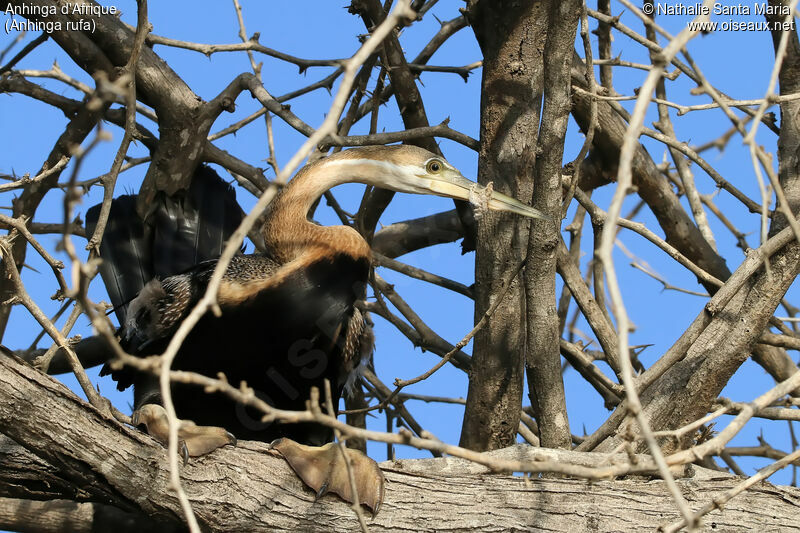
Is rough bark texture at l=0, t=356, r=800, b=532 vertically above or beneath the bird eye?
beneath

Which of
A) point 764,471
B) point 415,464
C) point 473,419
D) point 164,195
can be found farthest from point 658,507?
point 164,195

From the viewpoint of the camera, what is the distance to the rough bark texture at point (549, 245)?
283 cm

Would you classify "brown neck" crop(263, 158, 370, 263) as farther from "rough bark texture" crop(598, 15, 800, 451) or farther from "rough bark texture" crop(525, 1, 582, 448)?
"rough bark texture" crop(598, 15, 800, 451)

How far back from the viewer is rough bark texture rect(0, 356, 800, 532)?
2.41 metres

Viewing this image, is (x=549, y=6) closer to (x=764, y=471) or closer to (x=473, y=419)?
(x=473, y=419)

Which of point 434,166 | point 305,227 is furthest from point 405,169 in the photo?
point 305,227

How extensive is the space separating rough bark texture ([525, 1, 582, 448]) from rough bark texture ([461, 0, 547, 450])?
0.15 meters

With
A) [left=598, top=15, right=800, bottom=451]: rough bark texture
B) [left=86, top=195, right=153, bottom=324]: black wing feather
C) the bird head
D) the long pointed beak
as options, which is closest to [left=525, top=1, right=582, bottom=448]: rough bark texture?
the long pointed beak

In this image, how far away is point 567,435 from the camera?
135 inches

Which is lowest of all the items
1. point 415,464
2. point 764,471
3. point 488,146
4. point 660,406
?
point 764,471

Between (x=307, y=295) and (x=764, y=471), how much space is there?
175cm

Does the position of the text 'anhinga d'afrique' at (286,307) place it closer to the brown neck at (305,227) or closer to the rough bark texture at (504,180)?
the brown neck at (305,227)

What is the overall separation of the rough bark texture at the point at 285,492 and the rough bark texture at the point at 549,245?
69 centimetres

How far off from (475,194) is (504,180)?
0.15 metres
